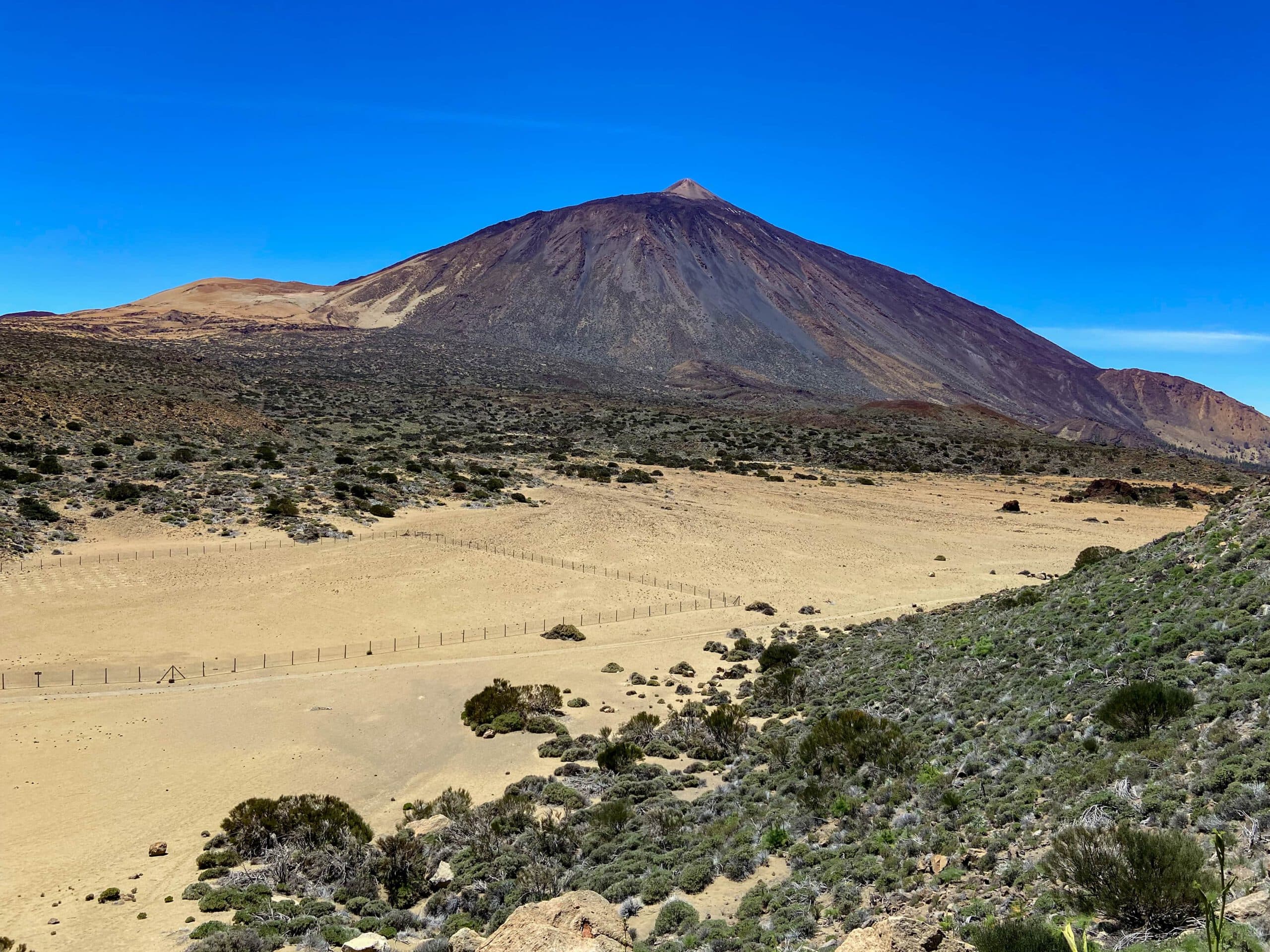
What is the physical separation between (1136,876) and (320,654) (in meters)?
23.6

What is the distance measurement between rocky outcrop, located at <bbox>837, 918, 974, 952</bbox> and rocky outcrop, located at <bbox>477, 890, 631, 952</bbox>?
92.9 inches

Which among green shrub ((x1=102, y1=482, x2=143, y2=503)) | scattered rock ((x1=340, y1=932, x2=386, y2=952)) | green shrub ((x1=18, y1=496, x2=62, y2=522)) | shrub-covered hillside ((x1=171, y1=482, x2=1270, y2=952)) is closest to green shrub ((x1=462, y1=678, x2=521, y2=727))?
shrub-covered hillside ((x1=171, y1=482, x2=1270, y2=952))

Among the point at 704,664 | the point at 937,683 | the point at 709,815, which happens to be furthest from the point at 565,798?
the point at 704,664

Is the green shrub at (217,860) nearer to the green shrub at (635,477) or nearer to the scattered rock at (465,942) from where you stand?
the scattered rock at (465,942)

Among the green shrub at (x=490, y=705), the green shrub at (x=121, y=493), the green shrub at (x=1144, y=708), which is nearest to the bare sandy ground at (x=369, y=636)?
the green shrub at (x=490, y=705)

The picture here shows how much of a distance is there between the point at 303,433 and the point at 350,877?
54243 millimetres

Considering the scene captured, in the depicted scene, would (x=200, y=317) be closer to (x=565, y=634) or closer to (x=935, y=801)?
(x=565, y=634)

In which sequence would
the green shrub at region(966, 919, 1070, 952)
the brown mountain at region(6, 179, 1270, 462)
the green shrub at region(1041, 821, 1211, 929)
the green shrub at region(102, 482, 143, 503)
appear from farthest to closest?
the brown mountain at region(6, 179, 1270, 462) < the green shrub at region(102, 482, 143, 503) < the green shrub at region(1041, 821, 1211, 929) < the green shrub at region(966, 919, 1070, 952)

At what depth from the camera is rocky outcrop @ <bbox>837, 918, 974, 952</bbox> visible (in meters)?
5.91

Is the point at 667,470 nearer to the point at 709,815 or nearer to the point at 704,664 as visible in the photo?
the point at 704,664

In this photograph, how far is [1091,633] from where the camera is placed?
14.8m

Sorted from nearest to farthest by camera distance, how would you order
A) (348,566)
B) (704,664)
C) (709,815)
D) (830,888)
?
(830,888)
(709,815)
(704,664)
(348,566)

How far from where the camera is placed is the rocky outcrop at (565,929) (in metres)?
7.18

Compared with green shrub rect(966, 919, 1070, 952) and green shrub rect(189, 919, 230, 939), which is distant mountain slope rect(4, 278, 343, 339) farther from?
green shrub rect(966, 919, 1070, 952)
